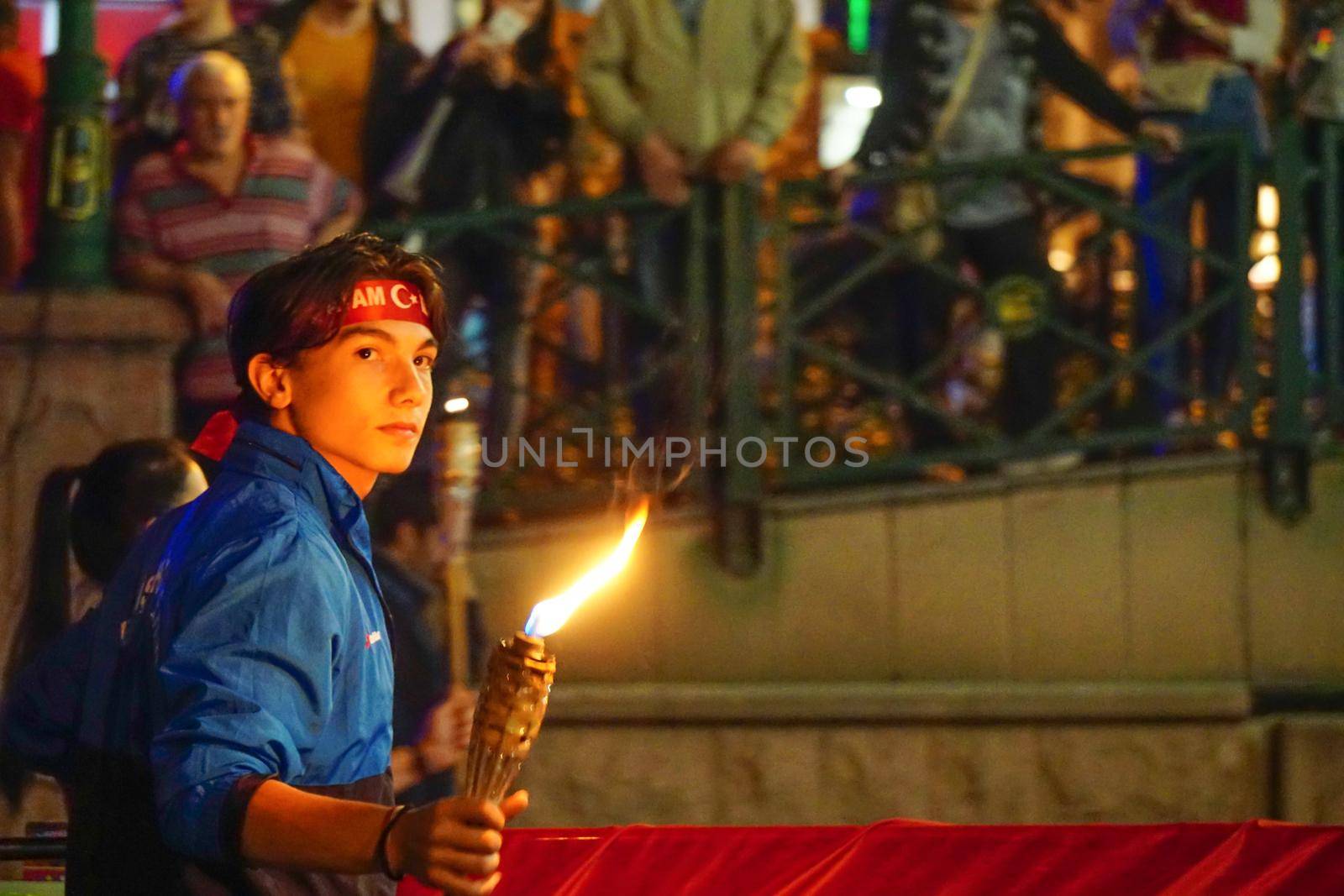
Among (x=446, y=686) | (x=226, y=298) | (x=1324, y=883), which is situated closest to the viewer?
(x=1324, y=883)

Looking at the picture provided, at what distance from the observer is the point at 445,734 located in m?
5.62

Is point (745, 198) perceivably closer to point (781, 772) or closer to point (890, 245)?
point (890, 245)

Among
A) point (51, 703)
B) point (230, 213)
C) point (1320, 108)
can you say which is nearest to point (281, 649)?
point (51, 703)

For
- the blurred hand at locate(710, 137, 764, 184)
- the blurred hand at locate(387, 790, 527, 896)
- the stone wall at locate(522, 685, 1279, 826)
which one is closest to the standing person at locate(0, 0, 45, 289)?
the blurred hand at locate(710, 137, 764, 184)

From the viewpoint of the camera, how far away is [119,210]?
6.95 metres

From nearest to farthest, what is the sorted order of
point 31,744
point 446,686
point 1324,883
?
1. point 31,744
2. point 1324,883
3. point 446,686

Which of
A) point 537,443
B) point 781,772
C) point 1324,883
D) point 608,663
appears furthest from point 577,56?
point 1324,883

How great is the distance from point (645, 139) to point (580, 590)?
15.7 feet

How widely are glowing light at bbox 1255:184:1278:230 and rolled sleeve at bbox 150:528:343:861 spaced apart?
18.5ft

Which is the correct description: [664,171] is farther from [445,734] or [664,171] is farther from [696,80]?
[445,734]

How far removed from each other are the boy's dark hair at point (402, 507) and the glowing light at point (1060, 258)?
2.55 m

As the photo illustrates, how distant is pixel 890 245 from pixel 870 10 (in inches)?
43.1

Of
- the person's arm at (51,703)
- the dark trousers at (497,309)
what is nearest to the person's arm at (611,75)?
the dark trousers at (497,309)

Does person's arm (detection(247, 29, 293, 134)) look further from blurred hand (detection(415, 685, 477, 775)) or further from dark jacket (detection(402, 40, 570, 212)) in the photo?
blurred hand (detection(415, 685, 477, 775))
